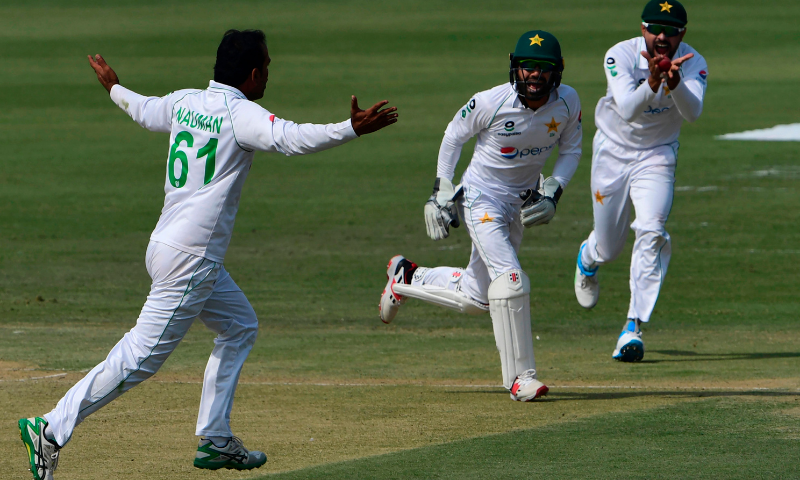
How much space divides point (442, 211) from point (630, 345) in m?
1.93

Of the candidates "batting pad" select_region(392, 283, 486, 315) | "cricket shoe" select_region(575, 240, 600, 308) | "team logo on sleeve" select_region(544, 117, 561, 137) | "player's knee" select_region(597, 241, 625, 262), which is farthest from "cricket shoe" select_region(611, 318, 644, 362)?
"team logo on sleeve" select_region(544, 117, 561, 137)

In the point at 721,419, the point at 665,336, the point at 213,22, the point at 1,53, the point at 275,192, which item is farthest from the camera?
the point at 213,22

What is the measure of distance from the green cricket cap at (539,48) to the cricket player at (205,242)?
222cm

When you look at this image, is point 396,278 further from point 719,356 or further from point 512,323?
point 719,356

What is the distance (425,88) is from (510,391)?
24254mm

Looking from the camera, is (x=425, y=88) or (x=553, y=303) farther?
(x=425, y=88)

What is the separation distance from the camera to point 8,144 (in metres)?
24.9

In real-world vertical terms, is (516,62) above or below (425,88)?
above

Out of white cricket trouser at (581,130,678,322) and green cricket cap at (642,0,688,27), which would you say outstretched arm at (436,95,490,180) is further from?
white cricket trouser at (581,130,678,322)

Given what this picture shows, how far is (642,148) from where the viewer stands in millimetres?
9789

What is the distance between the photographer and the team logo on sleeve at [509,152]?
27.8 ft

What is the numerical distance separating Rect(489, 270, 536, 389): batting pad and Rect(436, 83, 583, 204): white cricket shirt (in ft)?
2.34

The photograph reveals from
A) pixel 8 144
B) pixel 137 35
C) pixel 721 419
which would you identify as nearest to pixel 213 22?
pixel 137 35

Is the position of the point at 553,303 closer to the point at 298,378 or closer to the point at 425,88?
the point at 298,378
